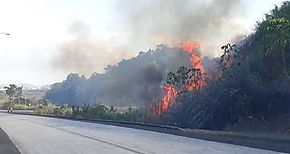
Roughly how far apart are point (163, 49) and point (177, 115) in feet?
166

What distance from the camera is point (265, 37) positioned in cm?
3216

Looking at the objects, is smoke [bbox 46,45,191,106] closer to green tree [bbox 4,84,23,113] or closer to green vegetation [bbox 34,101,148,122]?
green vegetation [bbox 34,101,148,122]

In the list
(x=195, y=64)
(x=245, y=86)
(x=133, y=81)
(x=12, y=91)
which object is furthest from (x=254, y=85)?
(x=12, y=91)

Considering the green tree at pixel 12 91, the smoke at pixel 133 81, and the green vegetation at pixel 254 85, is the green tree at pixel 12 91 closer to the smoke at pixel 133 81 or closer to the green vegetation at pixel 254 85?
the smoke at pixel 133 81

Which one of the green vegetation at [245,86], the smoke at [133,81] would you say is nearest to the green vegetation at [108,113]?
the green vegetation at [245,86]

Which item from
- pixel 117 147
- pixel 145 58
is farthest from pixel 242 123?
pixel 145 58

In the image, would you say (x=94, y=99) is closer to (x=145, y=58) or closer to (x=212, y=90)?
(x=145, y=58)

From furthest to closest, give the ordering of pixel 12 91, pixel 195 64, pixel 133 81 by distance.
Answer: pixel 12 91, pixel 133 81, pixel 195 64

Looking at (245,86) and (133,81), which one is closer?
(245,86)

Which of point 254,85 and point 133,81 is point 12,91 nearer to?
point 133,81

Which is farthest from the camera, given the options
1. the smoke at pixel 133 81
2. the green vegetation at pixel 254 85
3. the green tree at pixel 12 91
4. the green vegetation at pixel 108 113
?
the green tree at pixel 12 91

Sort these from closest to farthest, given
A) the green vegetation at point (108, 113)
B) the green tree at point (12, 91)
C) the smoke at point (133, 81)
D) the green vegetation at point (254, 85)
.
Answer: the green vegetation at point (254, 85) → the green vegetation at point (108, 113) → the smoke at point (133, 81) → the green tree at point (12, 91)

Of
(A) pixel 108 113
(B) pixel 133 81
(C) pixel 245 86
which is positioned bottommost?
(A) pixel 108 113

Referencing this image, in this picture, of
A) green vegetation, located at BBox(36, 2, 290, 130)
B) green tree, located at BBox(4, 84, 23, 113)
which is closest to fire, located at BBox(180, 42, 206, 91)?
green vegetation, located at BBox(36, 2, 290, 130)
